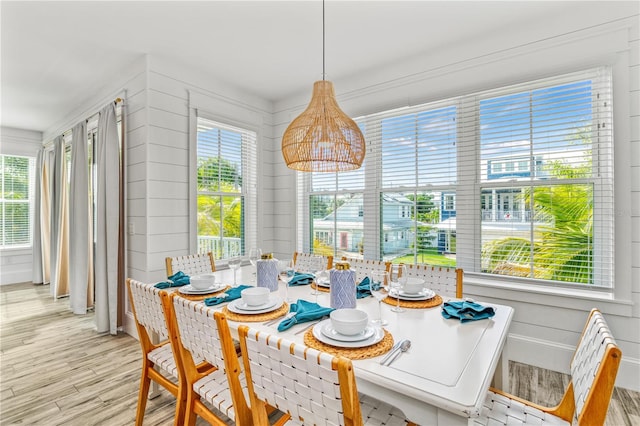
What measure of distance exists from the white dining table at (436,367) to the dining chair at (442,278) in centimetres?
51

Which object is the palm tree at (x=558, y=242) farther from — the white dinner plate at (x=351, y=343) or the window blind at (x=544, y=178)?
the white dinner plate at (x=351, y=343)

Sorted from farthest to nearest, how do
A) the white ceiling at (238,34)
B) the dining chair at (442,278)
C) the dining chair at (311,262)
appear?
1. the dining chair at (311,262)
2. the white ceiling at (238,34)
3. the dining chair at (442,278)

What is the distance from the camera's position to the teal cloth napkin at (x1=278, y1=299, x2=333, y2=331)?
1389mm

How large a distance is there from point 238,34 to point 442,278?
253 cm

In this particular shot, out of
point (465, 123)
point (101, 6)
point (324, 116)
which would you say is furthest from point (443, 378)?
point (101, 6)

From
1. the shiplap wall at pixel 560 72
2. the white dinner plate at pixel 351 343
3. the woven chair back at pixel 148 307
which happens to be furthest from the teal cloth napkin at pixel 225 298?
the shiplap wall at pixel 560 72

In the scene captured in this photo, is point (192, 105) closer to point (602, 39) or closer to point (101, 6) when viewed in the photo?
point (101, 6)

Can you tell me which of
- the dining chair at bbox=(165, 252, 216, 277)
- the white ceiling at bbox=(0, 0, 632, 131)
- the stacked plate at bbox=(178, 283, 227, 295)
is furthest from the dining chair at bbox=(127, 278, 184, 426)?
the white ceiling at bbox=(0, 0, 632, 131)

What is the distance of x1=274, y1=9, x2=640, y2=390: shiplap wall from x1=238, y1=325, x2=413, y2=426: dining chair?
1.82 metres

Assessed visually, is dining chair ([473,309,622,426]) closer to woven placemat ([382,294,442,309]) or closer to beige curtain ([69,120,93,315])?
woven placemat ([382,294,442,309])

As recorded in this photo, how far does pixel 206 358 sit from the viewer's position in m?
1.31

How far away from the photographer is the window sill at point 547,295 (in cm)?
221

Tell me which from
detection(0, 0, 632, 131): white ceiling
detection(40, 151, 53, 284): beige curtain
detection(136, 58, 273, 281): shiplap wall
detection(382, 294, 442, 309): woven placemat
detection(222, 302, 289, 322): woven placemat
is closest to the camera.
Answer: detection(222, 302, 289, 322): woven placemat

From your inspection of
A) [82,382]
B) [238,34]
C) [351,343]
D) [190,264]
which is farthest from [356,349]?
[238,34]
